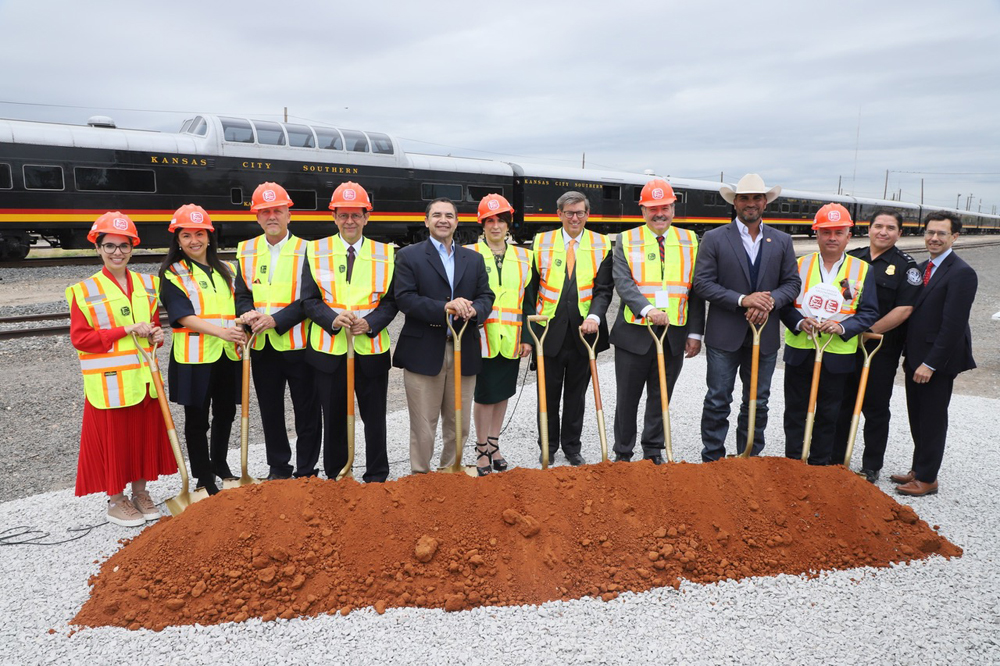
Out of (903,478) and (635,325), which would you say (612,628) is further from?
(903,478)

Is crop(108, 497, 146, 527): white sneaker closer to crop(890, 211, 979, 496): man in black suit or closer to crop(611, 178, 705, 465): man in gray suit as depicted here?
crop(611, 178, 705, 465): man in gray suit

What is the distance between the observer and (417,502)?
3297 mm

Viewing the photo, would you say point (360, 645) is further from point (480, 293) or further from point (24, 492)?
point (24, 492)

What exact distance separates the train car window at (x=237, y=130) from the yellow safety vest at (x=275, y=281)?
38.0ft

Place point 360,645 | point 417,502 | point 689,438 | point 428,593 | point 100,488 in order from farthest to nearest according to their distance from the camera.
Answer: point 689,438, point 100,488, point 417,502, point 428,593, point 360,645

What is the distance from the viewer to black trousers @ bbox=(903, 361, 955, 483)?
3984 mm

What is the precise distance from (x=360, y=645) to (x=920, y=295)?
13.0 ft

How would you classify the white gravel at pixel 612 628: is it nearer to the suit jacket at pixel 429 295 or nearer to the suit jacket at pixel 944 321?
the suit jacket at pixel 944 321

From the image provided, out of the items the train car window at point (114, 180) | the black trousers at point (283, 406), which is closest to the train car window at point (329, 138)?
the train car window at point (114, 180)

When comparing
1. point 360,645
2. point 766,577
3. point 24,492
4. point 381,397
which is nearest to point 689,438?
point 766,577

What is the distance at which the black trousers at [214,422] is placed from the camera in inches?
150

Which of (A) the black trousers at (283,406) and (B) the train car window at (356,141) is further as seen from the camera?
(B) the train car window at (356,141)

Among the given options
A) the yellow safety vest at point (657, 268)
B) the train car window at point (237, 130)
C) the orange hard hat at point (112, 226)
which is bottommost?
the yellow safety vest at point (657, 268)

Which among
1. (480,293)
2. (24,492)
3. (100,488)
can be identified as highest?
(480,293)
